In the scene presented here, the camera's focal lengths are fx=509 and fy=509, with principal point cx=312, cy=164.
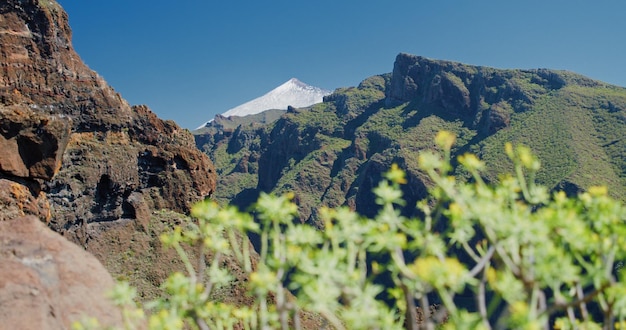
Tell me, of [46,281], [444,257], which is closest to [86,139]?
[46,281]

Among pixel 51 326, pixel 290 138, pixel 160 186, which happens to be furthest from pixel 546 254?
pixel 290 138

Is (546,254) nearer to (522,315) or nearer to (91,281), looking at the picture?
(522,315)

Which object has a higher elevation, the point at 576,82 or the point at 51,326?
the point at 576,82

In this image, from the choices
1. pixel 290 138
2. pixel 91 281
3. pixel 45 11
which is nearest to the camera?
pixel 91 281

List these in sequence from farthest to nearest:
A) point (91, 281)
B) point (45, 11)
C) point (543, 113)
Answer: point (543, 113) → point (45, 11) → point (91, 281)

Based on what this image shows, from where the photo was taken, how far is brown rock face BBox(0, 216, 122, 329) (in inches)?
349

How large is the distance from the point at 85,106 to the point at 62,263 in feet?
95.7

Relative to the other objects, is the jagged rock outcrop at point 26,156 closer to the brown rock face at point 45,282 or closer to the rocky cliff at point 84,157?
the rocky cliff at point 84,157

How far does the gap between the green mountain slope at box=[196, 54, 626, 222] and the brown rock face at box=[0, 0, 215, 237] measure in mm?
74194

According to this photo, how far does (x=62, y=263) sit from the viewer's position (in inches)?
388

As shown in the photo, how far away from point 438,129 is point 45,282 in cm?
14632

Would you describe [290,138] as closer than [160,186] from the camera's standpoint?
No

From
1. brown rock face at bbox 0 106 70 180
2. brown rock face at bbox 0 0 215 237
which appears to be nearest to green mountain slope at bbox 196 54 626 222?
brown rock face at bbox 0 0 215 237

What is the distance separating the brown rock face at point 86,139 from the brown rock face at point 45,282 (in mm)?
A: 14688
